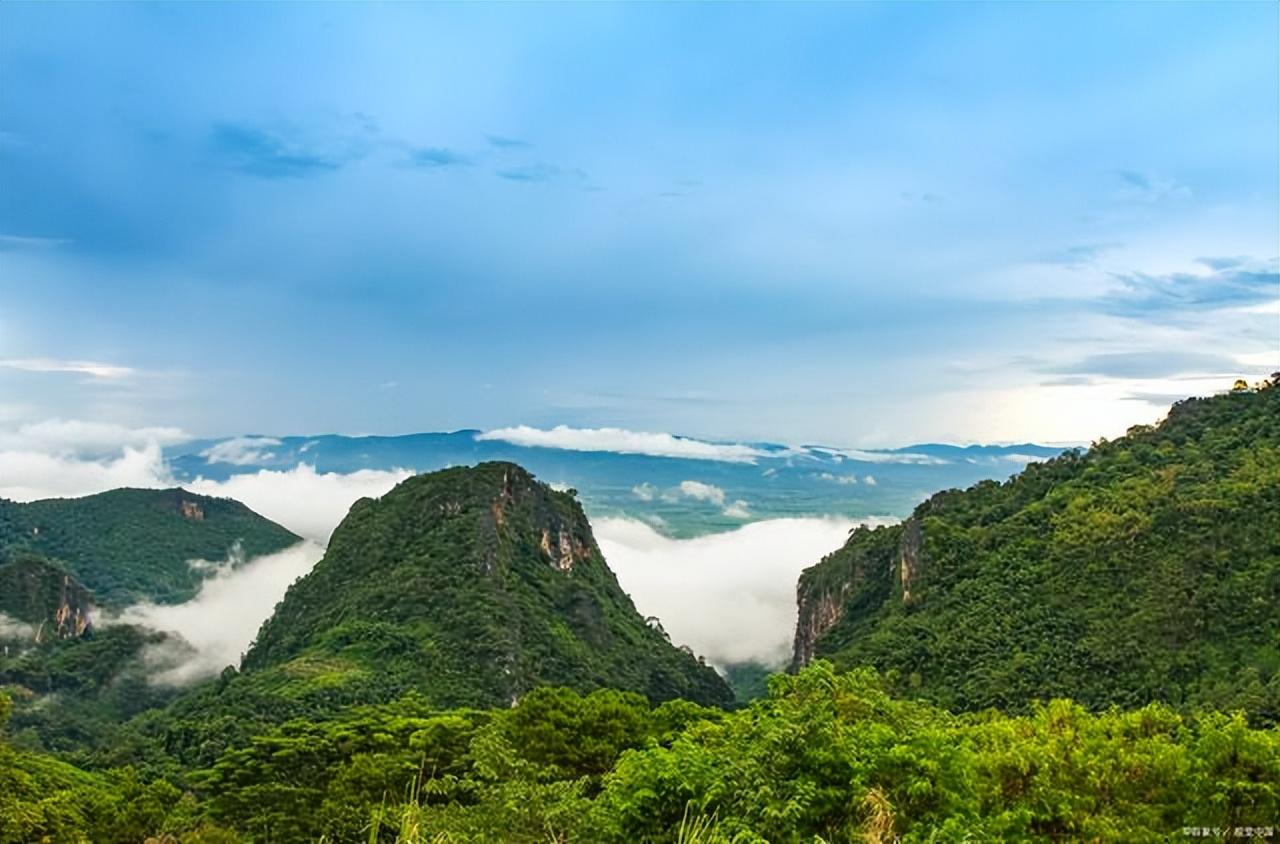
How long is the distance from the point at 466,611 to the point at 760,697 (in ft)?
68.2

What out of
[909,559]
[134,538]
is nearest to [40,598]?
[134,538]

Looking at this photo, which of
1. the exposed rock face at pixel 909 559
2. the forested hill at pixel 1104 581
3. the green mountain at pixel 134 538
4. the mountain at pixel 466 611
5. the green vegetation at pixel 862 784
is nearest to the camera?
the green vegetation at pixel 862 784

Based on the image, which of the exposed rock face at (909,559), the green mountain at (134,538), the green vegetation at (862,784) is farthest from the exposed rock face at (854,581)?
the green mountain at (134,538)

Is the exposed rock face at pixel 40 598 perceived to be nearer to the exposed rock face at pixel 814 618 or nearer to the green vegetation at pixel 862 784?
the exposed rock face at pixel 814 618

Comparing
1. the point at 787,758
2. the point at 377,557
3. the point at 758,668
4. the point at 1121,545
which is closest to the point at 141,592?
the point at 377,557

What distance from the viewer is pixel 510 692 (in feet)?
187

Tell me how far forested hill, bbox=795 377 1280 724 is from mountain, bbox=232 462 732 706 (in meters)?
15.6

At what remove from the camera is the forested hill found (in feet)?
132

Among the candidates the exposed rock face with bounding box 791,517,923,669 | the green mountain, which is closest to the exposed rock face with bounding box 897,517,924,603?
the exposed rock face with bounding box 791,517,923,669

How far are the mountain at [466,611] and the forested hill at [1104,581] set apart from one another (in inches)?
615

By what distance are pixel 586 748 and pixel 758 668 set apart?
3943 inches

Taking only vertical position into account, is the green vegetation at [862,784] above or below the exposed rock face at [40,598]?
above

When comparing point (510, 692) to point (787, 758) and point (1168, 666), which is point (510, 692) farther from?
point (787, 758)

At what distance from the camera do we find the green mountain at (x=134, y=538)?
131625 mm
